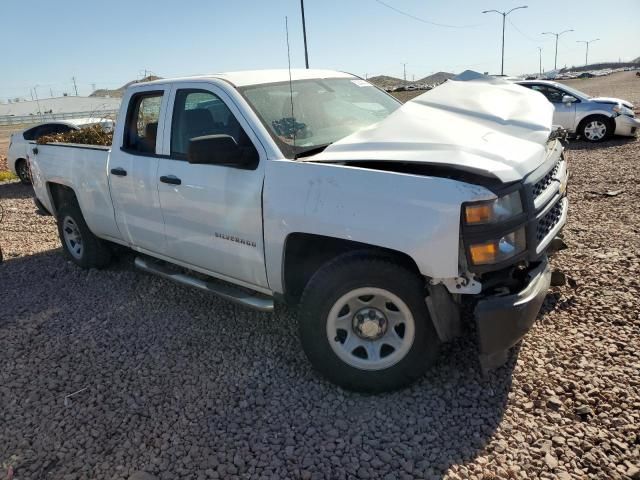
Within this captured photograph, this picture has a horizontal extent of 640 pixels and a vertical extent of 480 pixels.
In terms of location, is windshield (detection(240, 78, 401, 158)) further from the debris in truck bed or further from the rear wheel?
the rear wheel

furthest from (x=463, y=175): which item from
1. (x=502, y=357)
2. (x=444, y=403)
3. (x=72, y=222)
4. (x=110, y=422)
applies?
(x=72, y=222)

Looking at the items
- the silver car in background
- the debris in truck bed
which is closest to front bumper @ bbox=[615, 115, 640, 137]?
the silver car in background

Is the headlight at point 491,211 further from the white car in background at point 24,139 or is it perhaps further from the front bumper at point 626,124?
the front bumper at point 626,124

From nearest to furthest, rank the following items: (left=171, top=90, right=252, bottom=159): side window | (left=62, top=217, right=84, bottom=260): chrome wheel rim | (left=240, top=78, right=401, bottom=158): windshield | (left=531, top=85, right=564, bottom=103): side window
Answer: (left=240, top=78, right=401, bottom=158): windshield, (left=171, top=90, right=252, bottom=159): side window, (left=62, top=217, right=84, bottom=260): chrome wheel rim, (left=531, top=85, right=564, bottom=103): side window

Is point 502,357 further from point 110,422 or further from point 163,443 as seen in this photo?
point 110,422

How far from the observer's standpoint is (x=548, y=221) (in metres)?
3.12

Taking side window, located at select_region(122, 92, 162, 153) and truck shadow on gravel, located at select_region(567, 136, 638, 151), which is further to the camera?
truck shadow on gravel, located at select_region(567, 136, 638, 151)

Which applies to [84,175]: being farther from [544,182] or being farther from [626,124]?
[626,124]

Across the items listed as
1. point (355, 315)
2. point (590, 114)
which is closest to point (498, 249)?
point (355, 315)

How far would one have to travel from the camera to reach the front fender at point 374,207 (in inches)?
103

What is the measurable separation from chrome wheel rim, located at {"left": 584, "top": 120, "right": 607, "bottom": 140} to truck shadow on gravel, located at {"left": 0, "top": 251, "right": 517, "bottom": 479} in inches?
420

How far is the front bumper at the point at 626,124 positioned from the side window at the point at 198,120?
11.3 metres

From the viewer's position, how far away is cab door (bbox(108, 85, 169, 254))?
4172mm

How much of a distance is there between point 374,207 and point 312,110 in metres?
1.32
